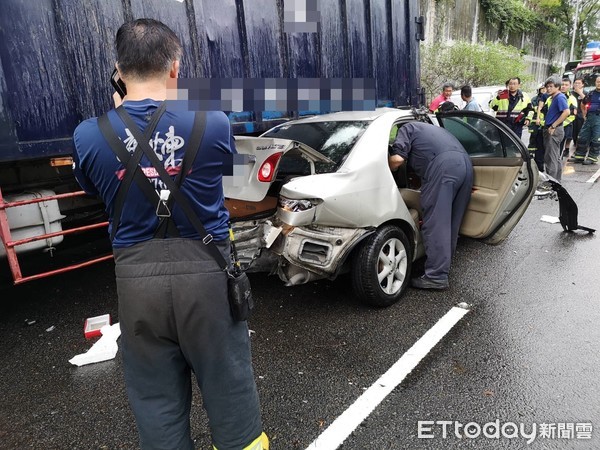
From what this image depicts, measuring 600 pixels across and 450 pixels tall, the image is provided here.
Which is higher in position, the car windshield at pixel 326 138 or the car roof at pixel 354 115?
the car roof at pixel 354 115

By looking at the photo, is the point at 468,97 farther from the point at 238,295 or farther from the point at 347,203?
the point at 238,295

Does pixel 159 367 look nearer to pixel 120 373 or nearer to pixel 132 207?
pixel 132 207

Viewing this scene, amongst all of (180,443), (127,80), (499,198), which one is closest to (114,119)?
(127,80)

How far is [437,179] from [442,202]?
0.20 meters

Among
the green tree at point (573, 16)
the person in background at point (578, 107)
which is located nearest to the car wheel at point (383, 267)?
the person in background at point (578, 107)

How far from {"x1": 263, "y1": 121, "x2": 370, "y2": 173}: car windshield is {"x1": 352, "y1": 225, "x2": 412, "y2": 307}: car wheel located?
0.65m

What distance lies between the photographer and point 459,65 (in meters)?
17.2

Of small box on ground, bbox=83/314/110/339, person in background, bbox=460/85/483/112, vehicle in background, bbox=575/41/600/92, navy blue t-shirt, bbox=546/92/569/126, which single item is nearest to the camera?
small box on ground, bbox=83/314/110/339

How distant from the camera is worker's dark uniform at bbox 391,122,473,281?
3.66 metres

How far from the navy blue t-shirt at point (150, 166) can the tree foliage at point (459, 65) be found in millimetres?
16870

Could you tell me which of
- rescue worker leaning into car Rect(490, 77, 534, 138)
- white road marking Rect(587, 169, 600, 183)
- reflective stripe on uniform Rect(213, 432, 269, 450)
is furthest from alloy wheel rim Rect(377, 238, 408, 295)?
white road marking Rect(587, 169, 600, 183)

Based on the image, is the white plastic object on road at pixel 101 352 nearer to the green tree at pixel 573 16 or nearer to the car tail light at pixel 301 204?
the car tail light at pixel 301 204

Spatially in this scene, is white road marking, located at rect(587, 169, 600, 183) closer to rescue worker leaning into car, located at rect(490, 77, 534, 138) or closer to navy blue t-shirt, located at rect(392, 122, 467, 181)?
rescue worker leaning into car, located at rect(490, 77, 534, 138)

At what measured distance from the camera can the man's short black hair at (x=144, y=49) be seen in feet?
4.71
